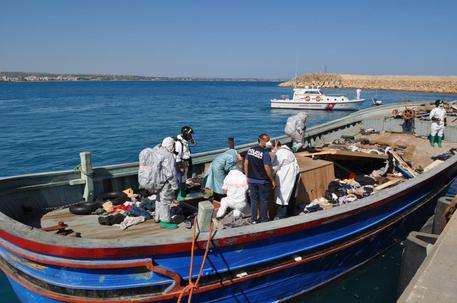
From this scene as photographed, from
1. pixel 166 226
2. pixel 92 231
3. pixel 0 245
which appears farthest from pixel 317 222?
pixel 0 245

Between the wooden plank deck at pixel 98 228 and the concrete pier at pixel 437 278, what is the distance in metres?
3.09

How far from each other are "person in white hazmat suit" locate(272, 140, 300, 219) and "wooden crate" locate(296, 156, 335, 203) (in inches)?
34.2

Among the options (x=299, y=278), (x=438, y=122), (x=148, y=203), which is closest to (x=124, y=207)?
(x=148, y=203)

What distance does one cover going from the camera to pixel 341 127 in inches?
606

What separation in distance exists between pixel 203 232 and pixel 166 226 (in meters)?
1.53

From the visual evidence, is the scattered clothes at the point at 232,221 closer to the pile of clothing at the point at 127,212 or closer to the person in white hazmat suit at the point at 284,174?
the person in white hazmat suit at the point at 284,174

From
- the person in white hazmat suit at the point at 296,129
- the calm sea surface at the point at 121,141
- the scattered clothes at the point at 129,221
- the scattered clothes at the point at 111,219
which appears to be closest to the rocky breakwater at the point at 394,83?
the calm sea surface at the point at 121,141

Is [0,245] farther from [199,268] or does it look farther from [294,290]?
[294,290]

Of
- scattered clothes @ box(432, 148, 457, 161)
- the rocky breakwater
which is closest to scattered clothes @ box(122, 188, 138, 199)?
scattered clothes @ box(432, 148, 457, 161)

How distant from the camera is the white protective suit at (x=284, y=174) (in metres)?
5.86

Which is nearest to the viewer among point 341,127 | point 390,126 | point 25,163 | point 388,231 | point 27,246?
point 27,246

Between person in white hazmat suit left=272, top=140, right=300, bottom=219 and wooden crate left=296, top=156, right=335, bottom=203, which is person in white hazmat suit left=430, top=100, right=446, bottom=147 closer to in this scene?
wooden crate left=296, top=156, right=335, bottom=203

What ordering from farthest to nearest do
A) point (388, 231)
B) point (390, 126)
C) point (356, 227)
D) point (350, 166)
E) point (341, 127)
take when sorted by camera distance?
1. point (341, 127)
2. point (390, 126)
3. point (350, 166)
4. point (388, 231)
5. point (356, 227)

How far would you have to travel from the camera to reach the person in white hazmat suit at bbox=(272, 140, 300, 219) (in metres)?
5.86
